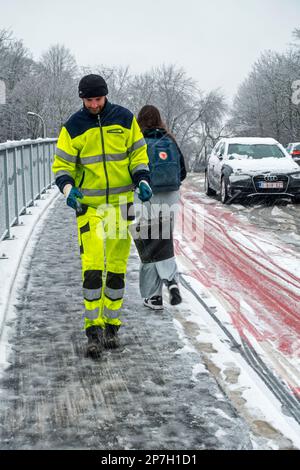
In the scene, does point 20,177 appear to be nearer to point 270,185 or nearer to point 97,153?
point 270,185

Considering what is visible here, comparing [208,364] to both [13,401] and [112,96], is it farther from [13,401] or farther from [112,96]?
[112,96]

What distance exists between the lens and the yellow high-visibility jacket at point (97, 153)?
4.95 metres

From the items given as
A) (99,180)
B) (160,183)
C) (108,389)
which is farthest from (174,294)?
(108,389)

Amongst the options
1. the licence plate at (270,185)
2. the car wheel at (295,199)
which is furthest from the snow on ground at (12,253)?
the car wheel at (295,199)

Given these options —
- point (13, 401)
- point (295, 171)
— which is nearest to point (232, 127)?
point (295, 171)

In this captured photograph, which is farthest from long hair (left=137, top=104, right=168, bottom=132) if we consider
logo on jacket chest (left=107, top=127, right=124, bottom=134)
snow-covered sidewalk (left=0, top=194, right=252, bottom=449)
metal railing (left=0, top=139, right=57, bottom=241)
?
metal railing (left=0, top=139, right=57, bottom=241)

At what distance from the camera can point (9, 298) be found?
6477mm

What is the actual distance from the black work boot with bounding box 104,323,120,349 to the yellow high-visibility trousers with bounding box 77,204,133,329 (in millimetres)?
44

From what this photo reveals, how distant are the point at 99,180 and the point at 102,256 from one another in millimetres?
547

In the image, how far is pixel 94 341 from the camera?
16.5ft

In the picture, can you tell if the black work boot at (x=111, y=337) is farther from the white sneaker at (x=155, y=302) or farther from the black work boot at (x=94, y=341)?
the white sneaker at (x=155, y=302)

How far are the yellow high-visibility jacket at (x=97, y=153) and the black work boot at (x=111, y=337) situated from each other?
0.94 meters
